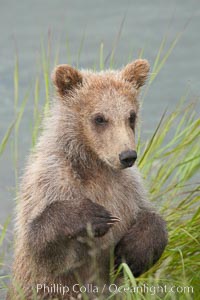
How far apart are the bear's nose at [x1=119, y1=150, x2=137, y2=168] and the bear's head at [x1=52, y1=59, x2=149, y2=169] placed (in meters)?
0.01

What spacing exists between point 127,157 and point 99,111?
0.60 m

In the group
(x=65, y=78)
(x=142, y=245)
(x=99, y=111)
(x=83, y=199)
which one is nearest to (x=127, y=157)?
(x=83, y=199)

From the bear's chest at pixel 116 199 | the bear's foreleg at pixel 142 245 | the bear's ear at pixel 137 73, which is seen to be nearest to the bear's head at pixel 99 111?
the bear's ear at pixel 137 73

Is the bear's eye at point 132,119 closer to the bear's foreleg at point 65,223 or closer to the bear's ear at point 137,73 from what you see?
the bear's ear at point 137,73

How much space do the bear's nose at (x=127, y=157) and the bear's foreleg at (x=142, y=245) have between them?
0.61 metres

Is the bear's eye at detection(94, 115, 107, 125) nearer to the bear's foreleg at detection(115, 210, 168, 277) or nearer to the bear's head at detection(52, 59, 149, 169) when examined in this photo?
the bear's head at detection(52, 59, 149, 169)

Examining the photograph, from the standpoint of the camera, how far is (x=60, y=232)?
7.39m

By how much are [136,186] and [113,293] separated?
1.09 m

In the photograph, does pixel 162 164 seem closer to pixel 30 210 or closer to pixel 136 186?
pixel 136 186

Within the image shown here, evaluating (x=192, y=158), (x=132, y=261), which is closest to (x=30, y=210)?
(x=132, y=261)

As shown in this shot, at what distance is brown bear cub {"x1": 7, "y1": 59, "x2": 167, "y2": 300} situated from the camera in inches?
291

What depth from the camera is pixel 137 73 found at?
8.16 metres

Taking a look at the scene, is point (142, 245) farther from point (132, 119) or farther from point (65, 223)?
point (132, 119)

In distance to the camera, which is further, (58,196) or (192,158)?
(192,158)
